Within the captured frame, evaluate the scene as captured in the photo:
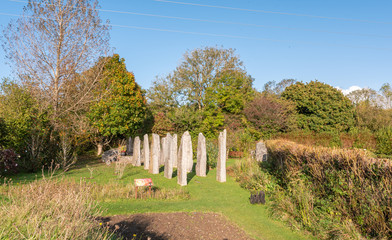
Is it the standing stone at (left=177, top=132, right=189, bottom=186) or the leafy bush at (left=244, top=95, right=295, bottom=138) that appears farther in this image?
the leafy bush at (left=244, top=95, right=295, bottom=138)

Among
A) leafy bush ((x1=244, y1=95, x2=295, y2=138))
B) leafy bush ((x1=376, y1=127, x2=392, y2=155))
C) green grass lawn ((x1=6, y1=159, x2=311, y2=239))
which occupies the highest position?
leafy bush ((x1=244, y1=95, x2=295, y2=138))

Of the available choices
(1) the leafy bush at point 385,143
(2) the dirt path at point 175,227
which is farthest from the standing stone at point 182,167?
(1) the leafy bush at point 385,143

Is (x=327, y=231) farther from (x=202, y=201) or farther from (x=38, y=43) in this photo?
(x=38, y=43)

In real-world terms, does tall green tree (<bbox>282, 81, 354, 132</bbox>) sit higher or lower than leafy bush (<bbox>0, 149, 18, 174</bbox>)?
higher

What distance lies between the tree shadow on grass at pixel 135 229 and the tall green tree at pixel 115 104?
13325 millimetres

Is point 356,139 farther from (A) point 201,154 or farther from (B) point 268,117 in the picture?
(A) point 201,154

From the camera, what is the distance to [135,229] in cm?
558

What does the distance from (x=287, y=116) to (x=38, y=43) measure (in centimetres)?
2327

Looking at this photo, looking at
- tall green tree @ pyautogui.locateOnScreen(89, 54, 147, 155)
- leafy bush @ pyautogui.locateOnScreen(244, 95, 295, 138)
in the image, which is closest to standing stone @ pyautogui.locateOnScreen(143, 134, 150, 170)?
tall green tree @ pyautogui.locateOnScreen(89, 54, 147, 155)

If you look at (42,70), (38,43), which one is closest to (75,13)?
(38,43)

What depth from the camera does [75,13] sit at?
56.3ft

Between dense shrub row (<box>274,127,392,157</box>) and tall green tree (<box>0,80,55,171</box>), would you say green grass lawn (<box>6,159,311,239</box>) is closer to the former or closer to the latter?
tall green tree (<box>0,80,55,171</box>)

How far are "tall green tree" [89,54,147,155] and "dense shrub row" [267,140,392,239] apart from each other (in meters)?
14.0

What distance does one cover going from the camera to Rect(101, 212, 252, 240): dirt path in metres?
5.43
